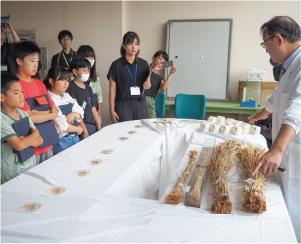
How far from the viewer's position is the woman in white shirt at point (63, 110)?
7.65 feet

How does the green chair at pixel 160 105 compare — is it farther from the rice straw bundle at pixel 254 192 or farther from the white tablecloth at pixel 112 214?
the rice straw bundle at pixel 254 192

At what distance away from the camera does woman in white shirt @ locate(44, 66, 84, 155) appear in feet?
7.65

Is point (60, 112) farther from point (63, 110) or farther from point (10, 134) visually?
point (10, 134)

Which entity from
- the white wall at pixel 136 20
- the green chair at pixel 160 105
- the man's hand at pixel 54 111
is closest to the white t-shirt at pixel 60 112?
the man's hand at pixel 54 111

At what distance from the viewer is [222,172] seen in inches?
52.7

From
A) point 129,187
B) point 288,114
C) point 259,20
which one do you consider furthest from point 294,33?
point 259,20

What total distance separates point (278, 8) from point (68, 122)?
4.04 m

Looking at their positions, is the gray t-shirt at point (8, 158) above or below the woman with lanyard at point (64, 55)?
below

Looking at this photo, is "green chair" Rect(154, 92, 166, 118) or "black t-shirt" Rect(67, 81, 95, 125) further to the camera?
"green chair" Rect(154, 92, 166, 118)

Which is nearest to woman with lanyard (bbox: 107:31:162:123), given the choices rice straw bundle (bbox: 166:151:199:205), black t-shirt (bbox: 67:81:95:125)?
black t-shirt (bbox: 67:81:95:125)

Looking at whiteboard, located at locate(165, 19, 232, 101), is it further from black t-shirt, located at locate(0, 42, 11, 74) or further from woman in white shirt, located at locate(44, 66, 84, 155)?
woman in white shirt, located at locate(44, 66, 84, 155)

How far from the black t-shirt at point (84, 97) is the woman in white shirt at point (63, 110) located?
0.22m

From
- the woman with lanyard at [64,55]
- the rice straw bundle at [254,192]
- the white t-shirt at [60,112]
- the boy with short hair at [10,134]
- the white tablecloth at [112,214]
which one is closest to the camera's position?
the white tablecloth at [112,214]

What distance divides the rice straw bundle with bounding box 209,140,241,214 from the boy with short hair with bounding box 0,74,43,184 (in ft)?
3.76
